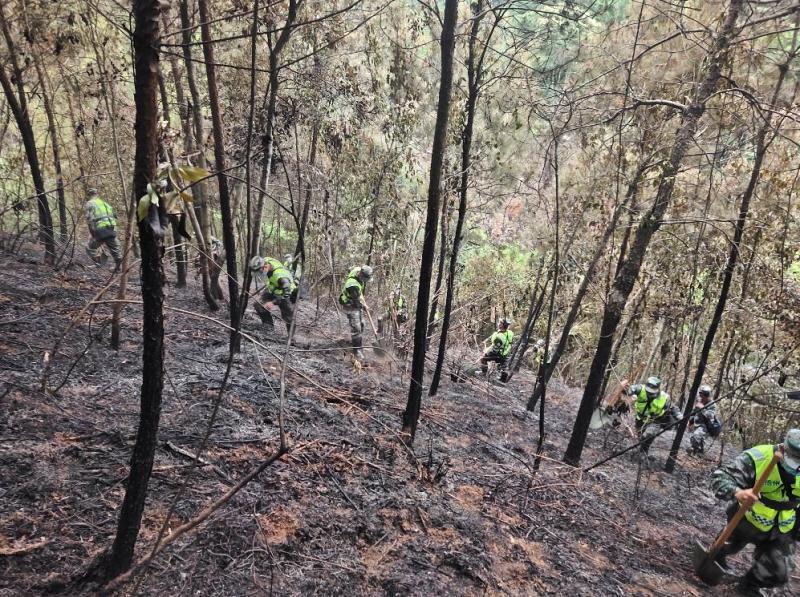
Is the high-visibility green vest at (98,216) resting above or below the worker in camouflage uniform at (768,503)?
above

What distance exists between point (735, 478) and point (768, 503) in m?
0.37

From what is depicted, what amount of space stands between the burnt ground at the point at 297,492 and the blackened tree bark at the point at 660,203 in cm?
156

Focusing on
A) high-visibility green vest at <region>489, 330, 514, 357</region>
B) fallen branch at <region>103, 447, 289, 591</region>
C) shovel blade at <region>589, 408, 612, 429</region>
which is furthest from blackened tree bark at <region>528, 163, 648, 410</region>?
fallen branch at <region>103, 447, 289, 591</region>

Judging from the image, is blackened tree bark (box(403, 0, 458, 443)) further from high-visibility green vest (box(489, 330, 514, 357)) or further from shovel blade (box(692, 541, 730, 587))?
high-visibility green vest (box(489, 330, 514, 357))

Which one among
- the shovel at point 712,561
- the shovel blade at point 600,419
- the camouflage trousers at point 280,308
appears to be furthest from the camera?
the camouflage trousers at point 280,308

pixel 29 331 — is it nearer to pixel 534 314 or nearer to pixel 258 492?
pixel 258 492

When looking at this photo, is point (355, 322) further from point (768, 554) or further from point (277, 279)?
point (768, 554)

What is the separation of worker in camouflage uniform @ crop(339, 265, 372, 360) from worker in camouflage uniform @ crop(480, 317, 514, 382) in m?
3.78

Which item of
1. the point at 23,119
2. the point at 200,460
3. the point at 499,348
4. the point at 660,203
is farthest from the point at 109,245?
the point at 660,203

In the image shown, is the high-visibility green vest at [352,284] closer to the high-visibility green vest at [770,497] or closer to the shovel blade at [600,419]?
the shovel blade at [600,419]

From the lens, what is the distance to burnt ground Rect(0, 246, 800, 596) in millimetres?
3070

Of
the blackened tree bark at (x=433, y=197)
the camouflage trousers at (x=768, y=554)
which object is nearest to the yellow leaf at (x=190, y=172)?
the blackened tree bark at (x=433, y=197)

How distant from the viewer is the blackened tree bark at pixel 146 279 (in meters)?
1.91

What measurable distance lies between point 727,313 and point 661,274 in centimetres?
116
